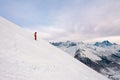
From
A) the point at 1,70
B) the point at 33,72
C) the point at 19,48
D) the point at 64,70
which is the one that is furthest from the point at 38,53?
the point at 1,70

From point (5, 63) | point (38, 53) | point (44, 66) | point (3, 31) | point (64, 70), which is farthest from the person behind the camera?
point (3, 31)

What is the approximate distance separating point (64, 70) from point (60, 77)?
2.27 m

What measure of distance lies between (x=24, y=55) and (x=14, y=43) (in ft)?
9.18

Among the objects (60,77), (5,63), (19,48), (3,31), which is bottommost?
(60,77)

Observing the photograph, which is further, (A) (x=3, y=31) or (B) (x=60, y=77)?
(A) (x=3, y=31)

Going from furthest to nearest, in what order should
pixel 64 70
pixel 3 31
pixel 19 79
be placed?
pixel 3 31
pixel 64 70
pixel 19 79

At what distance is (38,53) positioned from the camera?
71.2 feet

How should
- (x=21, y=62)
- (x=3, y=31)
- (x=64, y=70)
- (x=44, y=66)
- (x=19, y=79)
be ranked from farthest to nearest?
(x=3, y=31), (x=64, y=70), (x=44, y=66), (x=21, y=62), (x=19, y=79)

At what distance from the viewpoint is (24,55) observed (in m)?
19.1

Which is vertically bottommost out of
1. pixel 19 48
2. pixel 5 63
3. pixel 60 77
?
pixel 60 77

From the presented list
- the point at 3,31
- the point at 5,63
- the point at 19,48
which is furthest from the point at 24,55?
the point at 3,31

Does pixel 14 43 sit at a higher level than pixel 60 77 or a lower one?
higher

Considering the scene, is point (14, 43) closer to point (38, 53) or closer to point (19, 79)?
point (38, 53)

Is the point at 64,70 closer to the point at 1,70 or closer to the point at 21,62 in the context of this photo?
the point at 21,62
